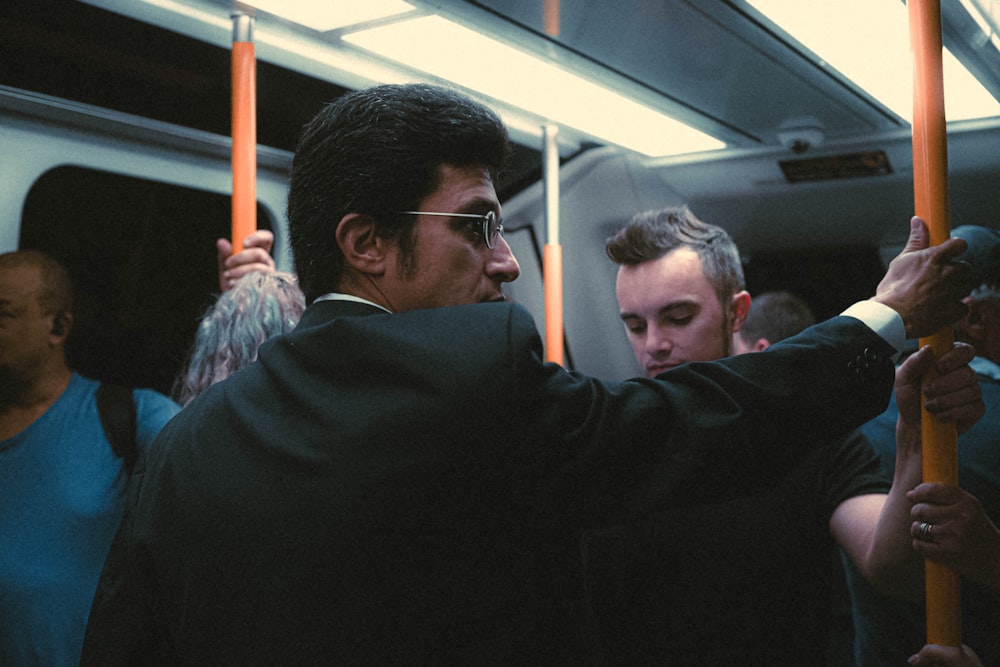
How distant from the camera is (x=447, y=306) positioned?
1.18m

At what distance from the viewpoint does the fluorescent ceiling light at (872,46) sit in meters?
2.44

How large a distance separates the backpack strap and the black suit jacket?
58.7 inches

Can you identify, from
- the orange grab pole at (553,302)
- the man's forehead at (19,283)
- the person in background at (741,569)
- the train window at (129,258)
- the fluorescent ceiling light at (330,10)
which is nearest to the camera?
the person in background at (741,569)

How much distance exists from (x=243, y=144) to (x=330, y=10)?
518 millimetres

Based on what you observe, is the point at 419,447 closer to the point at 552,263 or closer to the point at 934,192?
the point at 934,192

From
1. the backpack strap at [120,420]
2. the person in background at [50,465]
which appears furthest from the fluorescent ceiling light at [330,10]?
the backpack strap at [120,420]

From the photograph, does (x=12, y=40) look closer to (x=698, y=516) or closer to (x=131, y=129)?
(x=131, y=129)

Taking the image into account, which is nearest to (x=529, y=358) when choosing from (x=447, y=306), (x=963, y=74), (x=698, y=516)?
(x=447, y=306)

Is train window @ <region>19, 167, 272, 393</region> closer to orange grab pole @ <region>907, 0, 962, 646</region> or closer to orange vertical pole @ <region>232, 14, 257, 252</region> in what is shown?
orange vertical pole @ <region>232, 14, 257, 252</region>

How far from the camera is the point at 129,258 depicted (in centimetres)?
316

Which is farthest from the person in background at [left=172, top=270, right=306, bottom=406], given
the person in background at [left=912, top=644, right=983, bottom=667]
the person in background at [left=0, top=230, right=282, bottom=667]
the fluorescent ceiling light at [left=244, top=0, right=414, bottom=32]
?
the person in background at [left=912, top=644, right=983, bottom=667]

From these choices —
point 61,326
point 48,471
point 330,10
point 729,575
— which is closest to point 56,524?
point 48,471

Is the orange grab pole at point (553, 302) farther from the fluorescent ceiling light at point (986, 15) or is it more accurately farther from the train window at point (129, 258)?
the fluorescent ceiling light at point (986, 15)

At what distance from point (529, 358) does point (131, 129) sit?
2.38 meters
